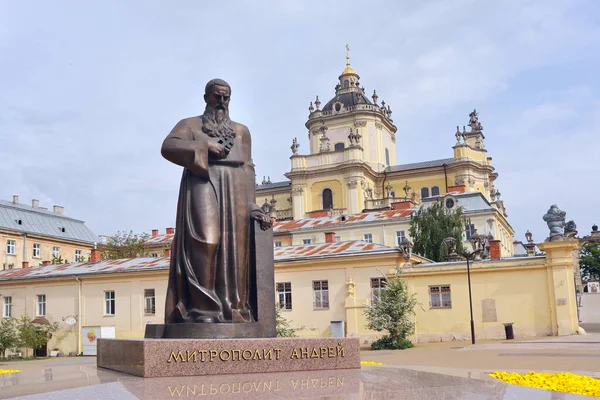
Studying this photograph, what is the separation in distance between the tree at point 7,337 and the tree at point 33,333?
1.05ft

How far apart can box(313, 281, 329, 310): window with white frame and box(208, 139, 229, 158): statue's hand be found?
24596mm

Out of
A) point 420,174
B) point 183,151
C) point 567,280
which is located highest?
point 420,174

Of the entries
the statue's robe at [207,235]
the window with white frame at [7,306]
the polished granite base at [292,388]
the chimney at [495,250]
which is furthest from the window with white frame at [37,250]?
the polished granite base at [292,388]

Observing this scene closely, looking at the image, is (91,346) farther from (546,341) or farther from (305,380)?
(305,380)

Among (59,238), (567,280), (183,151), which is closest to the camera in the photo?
(183,151)

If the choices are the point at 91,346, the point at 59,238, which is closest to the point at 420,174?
the point at 59,238

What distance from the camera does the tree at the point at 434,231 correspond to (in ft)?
151

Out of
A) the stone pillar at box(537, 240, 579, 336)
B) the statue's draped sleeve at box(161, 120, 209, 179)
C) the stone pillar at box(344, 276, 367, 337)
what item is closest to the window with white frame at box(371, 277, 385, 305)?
the stone pillar at box(344, 276, 367, 337)

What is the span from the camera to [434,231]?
4641 centimetres

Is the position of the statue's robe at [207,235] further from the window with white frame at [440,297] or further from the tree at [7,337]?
the tree at [7,337]

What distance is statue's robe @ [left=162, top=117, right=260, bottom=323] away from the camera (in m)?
7.98

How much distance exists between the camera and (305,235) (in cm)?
5334

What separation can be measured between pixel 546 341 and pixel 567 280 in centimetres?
414

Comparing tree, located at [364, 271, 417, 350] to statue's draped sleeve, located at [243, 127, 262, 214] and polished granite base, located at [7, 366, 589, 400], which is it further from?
polished granite base, located at [7, 366, 589, 400]
